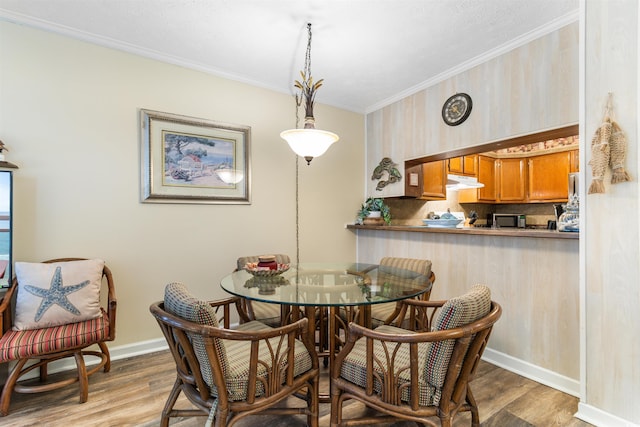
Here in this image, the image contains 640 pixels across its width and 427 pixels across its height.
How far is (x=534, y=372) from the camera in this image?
2.29m

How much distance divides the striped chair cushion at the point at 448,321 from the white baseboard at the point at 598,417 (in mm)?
1133

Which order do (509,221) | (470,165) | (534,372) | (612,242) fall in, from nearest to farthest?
(612,242)
(534,372)
(470,165)
(509,221)

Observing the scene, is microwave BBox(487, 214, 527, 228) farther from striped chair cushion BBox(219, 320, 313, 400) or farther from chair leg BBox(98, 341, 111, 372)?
chair leg BBox(98, 341, 111, 372)

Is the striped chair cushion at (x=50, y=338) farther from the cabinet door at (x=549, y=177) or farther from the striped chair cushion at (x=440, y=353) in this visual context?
the cabinet door at (x=549, y=177)

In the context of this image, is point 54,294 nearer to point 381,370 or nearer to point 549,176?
point 381,370

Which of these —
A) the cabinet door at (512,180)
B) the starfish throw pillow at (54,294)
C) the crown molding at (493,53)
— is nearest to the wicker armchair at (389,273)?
the crown molding at (493,53)

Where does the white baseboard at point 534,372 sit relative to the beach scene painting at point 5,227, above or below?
below

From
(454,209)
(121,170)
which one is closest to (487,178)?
(454,209)

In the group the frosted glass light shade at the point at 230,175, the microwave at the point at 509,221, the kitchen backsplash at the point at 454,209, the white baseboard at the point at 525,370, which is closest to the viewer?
the white baseboard at the point at 525,370

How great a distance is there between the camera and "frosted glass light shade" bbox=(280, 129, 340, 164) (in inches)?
82.9

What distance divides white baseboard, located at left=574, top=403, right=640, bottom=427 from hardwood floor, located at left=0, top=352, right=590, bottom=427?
41mm

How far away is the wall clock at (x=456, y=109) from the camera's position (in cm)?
285

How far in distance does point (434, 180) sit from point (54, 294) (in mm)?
3974

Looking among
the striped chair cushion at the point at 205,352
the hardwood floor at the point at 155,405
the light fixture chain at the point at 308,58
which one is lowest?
the hardwood floor at the point at 155,405
